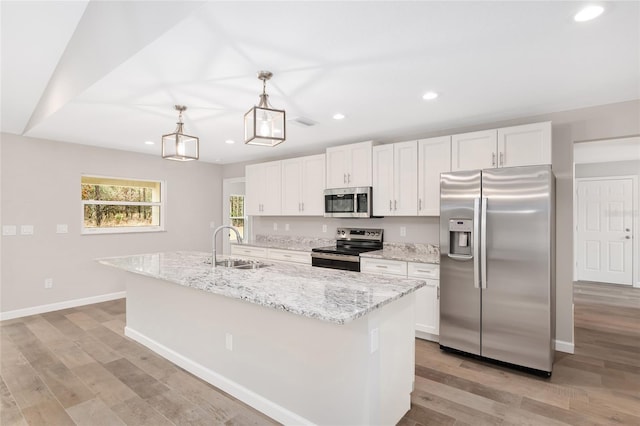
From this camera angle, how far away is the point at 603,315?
14.4ft

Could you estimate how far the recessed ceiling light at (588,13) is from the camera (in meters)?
1.64

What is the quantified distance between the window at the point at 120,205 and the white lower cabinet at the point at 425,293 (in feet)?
14.1

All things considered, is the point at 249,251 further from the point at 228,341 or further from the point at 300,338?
the point at 300,338

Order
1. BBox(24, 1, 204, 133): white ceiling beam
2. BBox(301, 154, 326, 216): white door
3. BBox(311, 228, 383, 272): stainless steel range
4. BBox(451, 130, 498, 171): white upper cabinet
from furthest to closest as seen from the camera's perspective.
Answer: BBox(301, 154, 326, 216): white door, BBox(311, 228, 383, 272): stainless steel range, BBox(451, 130, 498, 171): white upper cabinet, BBox(24, 1, 204, 133): white ceiling beam

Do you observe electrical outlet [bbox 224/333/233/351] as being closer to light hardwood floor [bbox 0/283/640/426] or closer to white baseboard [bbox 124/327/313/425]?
white baseboard [bbox 124/327/313/425]

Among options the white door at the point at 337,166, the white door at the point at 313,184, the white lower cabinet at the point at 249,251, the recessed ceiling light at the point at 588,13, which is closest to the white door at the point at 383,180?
the white door at the point at 337,166

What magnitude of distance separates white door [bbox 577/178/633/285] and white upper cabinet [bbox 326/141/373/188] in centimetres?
520

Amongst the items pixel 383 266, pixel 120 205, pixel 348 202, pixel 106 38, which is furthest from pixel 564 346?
pixel 120 205

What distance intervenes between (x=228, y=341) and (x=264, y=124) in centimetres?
163

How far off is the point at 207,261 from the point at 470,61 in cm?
275

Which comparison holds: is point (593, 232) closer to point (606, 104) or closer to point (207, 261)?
point (606, 104)

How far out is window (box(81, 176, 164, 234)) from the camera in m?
5.00

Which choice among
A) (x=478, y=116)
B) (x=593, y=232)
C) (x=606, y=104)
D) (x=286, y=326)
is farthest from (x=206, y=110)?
(x=593, y=232)

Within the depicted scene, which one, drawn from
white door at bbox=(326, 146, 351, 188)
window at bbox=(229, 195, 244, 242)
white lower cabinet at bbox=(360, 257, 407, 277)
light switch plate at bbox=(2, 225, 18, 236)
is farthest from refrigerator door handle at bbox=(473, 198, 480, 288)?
window at bbox=(229, 195, 244, 242)
